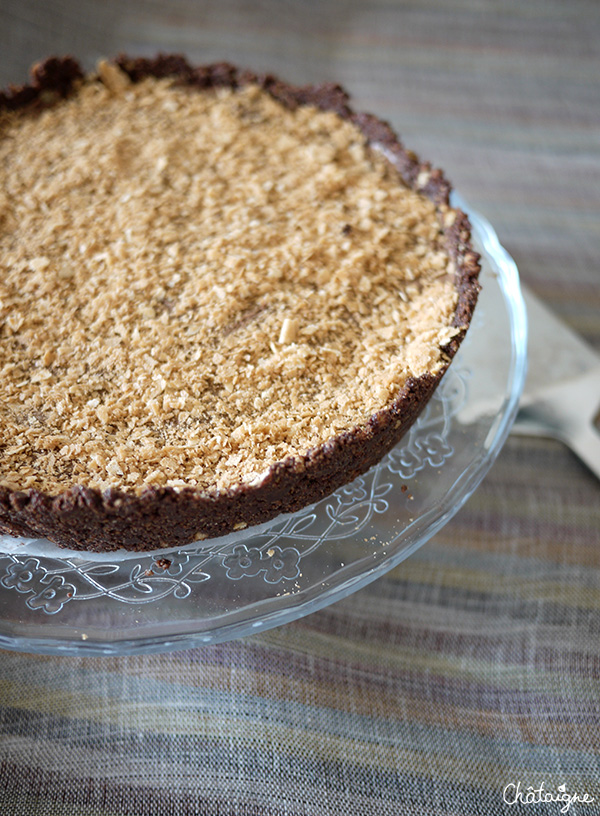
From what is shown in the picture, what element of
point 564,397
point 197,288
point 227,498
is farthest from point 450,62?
point 227,498

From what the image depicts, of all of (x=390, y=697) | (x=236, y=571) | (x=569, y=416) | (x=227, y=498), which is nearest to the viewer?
(x=227, y=498)

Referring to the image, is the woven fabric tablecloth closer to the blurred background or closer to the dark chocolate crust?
the dark chocolate crust

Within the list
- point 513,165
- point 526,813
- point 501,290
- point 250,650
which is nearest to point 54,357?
point 250,650

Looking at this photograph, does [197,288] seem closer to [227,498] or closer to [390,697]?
[227,498]

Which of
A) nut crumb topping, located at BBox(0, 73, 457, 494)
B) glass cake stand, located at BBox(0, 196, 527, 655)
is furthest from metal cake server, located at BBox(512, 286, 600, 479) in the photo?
nut crumb topping, located at BBox(0, 73, 457, 494)

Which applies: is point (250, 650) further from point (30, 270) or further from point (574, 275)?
point (574, 275)

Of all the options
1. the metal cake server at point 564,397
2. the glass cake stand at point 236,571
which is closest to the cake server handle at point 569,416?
the metal cake server at point 564,397

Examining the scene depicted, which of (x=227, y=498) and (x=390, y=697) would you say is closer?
(x=227, y=498)
